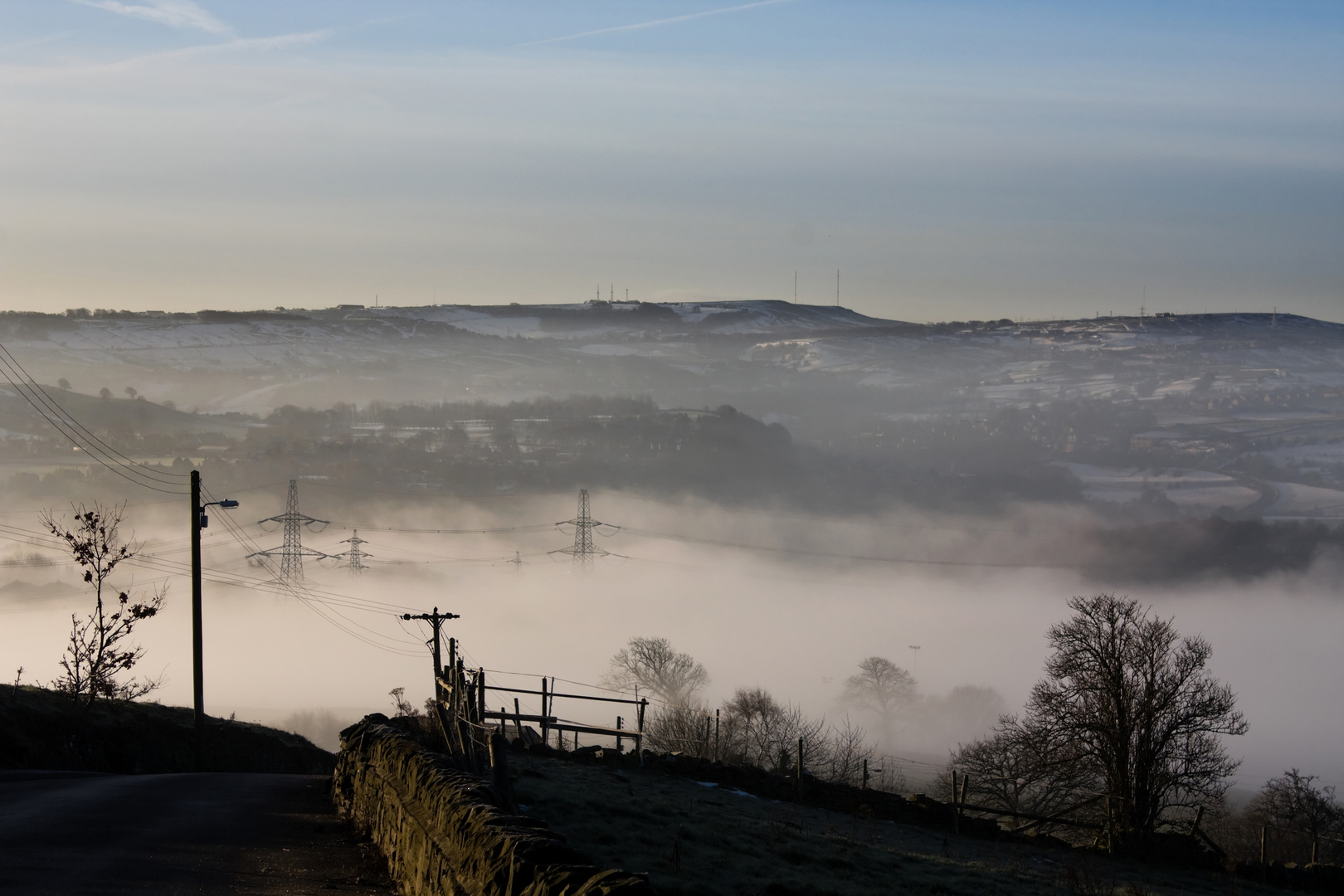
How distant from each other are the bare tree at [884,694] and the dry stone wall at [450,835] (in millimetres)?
164778

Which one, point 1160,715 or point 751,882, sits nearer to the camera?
point 751,882

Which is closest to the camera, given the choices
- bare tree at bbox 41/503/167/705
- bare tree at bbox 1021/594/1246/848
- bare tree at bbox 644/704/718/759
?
bare tree at bbox 41/503/167/705

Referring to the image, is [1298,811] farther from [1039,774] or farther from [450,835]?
[450,835]

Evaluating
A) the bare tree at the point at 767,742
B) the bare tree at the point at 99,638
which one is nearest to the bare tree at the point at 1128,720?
the bare tree at the point at 767,742

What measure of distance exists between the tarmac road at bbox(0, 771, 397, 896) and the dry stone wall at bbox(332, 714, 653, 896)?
20.2 inches

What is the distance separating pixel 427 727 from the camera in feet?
65.6

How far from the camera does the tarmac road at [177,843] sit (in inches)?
440

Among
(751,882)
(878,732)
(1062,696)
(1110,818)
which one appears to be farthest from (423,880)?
(878,732)

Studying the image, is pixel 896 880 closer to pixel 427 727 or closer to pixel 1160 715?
pixel 427 727

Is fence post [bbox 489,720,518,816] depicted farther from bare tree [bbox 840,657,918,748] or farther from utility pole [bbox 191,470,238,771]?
bare tree [bbox 840,657,918,748]

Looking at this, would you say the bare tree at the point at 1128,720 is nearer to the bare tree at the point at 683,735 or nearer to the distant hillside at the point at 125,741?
the bare tree at the point at 683,735

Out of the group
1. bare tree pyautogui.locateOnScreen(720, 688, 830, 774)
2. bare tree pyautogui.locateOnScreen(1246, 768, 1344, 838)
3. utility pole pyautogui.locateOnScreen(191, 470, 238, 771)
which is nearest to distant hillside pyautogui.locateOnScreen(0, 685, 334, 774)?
utility pole pyautogui.locateOnScreen(191, 470, 238, 771)

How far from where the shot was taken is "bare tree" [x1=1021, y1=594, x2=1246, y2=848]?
36906 mm

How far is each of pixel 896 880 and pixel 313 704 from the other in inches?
6833
